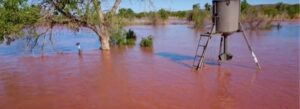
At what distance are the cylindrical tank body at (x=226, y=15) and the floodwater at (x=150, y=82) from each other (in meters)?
1.38

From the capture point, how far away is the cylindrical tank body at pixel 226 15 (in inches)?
475

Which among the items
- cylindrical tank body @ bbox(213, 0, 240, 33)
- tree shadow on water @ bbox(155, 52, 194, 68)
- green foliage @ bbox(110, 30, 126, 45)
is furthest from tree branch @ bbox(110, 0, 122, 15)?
cylindrical tank body @ bbox(213, 0, 240, 33)

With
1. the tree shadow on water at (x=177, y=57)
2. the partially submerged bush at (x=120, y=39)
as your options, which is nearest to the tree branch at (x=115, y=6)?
the partially submerged bush at (x=120, y=39)

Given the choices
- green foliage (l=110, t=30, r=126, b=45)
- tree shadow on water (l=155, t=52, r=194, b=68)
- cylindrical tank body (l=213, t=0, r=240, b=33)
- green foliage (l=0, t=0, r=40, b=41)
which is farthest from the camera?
Answer: green foliage (l=110, t=30, r=126, b=45)

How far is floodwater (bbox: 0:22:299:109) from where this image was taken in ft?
29.2

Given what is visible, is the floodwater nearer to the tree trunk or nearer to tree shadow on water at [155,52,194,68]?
tree shadow on water at [155,52,194,68]

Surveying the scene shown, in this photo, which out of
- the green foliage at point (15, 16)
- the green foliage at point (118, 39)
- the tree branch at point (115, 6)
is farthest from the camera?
the green foliage at point (118, 39)

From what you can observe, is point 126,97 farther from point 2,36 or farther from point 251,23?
point 251,23

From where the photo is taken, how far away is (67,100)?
9.39 metres

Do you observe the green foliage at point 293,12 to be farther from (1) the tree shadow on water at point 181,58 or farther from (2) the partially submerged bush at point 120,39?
Result: (1) the tree shadow on water at point 181,58

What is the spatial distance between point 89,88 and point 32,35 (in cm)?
891

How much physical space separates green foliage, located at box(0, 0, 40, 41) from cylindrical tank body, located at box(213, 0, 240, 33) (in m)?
8.80

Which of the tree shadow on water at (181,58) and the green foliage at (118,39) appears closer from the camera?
the tree shadow on water at (181,58)

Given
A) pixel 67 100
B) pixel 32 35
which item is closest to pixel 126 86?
pixel 67 100
